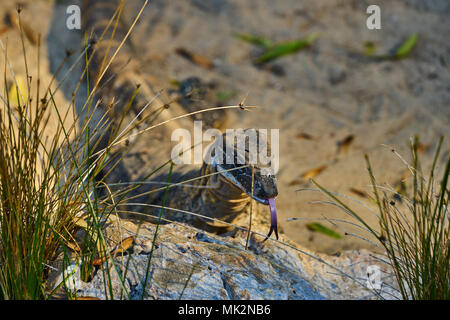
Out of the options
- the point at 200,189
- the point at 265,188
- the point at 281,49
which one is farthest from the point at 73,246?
the point at 281,49

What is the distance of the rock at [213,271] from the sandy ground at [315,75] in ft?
2.37

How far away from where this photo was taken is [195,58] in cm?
506

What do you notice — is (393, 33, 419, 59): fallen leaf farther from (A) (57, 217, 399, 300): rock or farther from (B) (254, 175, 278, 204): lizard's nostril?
(B) (254, 175, 278, 204): lizard's nostril

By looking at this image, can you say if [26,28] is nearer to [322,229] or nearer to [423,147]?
[322,229]

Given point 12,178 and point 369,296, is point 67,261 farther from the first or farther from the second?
point 369,296

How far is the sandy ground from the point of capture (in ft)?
12.7

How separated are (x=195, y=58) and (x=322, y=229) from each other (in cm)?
260

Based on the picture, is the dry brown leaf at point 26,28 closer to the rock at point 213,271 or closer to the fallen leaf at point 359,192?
the rock at point 213,271

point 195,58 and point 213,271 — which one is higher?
point 195,58

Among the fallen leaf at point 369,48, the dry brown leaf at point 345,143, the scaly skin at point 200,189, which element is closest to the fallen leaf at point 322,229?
the scaly skin at point 200,189

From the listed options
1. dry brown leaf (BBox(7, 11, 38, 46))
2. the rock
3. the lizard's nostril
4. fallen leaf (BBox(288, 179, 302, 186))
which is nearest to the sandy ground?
fallen leaf (BBox(288, 179, 302, 186))

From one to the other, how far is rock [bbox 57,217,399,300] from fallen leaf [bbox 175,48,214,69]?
2738 millimetres

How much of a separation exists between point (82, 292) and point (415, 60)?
13.9 ft

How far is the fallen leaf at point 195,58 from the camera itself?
5.00m
